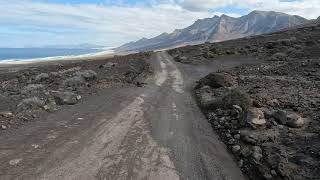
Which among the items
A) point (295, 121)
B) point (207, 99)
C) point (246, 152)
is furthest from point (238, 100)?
point (246, 152)

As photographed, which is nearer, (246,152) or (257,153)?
(257,153)

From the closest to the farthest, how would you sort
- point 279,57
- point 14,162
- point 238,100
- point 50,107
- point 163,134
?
point 14,162, point 163,134, point 238,100, point 50,107, point 279,57

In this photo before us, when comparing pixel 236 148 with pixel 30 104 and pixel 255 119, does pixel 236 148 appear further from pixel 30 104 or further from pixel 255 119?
pixel 30 104

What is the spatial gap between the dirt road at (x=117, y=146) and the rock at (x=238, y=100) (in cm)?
127

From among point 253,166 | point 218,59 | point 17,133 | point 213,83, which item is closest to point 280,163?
point 253,166

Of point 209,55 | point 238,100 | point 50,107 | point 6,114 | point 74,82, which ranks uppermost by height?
point 6,114

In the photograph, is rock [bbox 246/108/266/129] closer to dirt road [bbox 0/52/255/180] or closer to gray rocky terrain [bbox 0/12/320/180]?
gray rocky terrain [bbox 0/12/320/180]

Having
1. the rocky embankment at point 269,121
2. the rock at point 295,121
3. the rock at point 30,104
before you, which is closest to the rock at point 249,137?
the rocky embankment at point 269,121

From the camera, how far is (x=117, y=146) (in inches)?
556

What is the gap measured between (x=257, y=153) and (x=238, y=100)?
6.40 metres

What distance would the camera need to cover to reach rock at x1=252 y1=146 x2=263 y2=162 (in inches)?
507

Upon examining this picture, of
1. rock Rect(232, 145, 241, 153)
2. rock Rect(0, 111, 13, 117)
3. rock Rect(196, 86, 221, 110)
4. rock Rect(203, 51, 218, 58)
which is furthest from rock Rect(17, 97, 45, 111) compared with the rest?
rock Rect(203, 51, 218, 58)

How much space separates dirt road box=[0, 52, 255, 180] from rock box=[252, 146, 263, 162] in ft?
2.20

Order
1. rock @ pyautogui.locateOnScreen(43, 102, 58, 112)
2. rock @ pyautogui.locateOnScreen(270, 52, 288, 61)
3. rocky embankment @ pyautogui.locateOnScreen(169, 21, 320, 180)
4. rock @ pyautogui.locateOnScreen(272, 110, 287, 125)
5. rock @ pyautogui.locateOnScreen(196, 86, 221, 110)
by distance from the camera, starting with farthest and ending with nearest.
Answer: rock @ pyautogui.locateOnScreen(270, 52, 288, 61) → rock @ pyautogui.locateOnScreen(196, 86, 221, 110) → rock @ pyautogui.locateOnScreen(43, 102, 58, 112) → rock @ pyautogui.locateOnScreen(272, 110, 287, 125) → rocky embankment @ pyautogui.locateOnScreen(169, 21, 320, 180)
